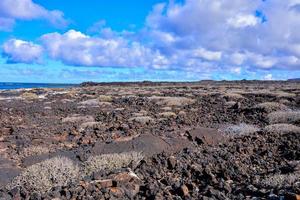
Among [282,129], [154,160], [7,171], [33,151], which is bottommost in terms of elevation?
[7,171]

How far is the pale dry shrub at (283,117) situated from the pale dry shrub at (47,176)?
36.9ft

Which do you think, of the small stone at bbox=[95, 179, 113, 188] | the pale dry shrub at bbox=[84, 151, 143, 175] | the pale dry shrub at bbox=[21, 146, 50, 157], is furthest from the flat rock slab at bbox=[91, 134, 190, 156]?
the small stone at bbox=[95, 179, 113, 188]

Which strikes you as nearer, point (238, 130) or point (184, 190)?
point (184, 190)

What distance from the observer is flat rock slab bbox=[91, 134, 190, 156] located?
43.1ft

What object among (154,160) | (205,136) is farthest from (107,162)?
(205,136)

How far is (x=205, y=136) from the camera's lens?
1521 cm

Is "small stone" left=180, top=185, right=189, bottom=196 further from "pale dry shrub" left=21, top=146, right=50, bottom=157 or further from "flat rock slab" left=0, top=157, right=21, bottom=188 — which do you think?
"pale dry shrub" left=21, top=146, right=50, bottom=157

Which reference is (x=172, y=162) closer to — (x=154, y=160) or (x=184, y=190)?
(x=154, y=160)

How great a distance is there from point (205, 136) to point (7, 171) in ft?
22.8

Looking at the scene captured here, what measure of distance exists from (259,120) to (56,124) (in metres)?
9.59

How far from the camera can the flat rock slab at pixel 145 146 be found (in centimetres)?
1312

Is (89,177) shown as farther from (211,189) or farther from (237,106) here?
(237,106)

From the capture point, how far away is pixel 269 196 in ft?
26.5

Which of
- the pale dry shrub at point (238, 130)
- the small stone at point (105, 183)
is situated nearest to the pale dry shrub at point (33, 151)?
the small stone at point (105, 183)
